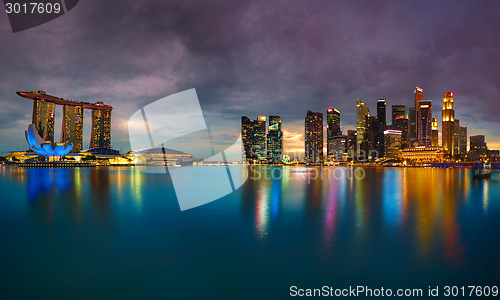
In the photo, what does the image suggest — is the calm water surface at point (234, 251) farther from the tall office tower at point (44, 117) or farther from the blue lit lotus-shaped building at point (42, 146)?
the tall office tower at point (44, 117)

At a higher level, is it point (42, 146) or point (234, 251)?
point (42, 146)

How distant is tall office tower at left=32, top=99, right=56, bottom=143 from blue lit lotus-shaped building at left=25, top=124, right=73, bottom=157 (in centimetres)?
3662

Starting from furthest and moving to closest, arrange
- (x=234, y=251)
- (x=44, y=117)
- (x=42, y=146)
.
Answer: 1. (x=44, y=117)
2. (x=42, y=146)
3. (x=234, y=251)

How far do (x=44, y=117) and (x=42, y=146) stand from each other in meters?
48.1

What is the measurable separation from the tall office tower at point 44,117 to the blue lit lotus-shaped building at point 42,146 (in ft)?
120

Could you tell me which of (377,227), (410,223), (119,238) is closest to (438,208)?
(410,223)

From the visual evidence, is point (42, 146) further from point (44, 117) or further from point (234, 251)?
point (234, 251)

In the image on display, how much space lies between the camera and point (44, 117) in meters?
167

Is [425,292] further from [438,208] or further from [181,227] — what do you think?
→ [438,208]

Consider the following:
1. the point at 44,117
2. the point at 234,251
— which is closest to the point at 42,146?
the point at 44,117

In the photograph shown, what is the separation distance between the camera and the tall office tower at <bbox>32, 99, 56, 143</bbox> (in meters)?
162

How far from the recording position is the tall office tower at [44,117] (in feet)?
531

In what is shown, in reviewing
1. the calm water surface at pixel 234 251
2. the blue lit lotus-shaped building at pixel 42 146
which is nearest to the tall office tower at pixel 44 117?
the blue lit lotus-shaped building at pixel 42 146

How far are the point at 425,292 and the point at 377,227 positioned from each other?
793cm
